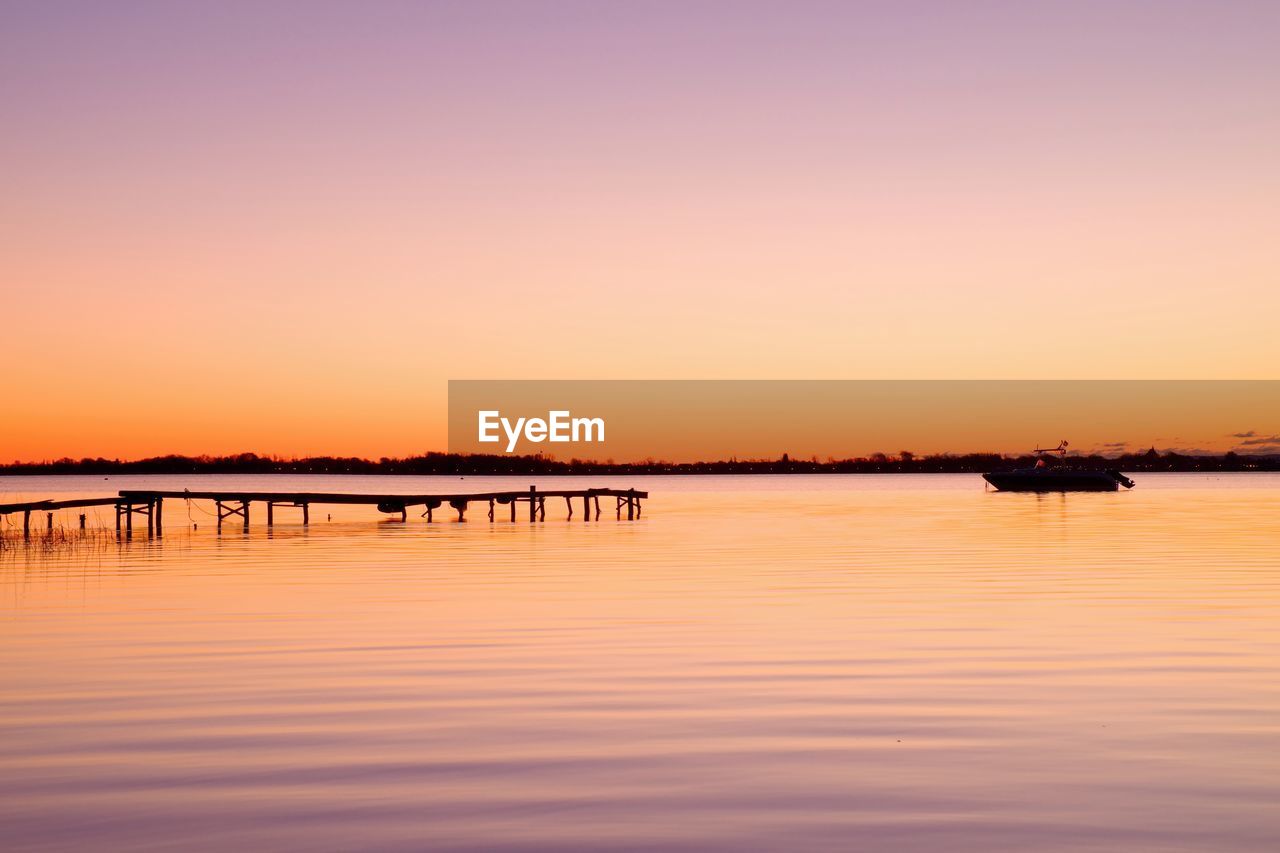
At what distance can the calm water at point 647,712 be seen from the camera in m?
10.3

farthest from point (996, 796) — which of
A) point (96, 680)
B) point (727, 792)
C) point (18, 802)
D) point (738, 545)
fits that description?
point (738, 545)

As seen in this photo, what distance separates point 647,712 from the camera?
15367mm

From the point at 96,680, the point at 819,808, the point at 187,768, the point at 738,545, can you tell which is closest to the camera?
the point at 819,808

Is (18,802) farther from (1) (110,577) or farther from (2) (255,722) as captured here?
(1) (110,577)

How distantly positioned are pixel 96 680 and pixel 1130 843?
564 inches

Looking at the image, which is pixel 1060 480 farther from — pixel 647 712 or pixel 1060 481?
pixel 647 712

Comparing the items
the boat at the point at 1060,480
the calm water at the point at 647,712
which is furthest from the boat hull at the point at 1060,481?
the calm water at the point at 647,712

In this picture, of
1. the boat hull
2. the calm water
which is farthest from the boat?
the calm water

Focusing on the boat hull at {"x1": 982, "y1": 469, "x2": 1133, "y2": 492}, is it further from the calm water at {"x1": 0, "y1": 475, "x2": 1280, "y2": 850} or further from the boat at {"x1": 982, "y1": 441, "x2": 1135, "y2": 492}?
the calm water at {"x1": 0, "y1": 475, "x2": 1280, "y2": 850}

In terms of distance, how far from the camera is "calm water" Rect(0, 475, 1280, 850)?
10.3 metres

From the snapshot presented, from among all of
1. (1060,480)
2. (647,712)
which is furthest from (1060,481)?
(647,712)

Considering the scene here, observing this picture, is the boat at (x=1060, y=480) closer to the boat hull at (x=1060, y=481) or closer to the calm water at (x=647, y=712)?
the boat hull at (x=1060, y=481)

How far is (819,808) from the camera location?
1071 centimetres

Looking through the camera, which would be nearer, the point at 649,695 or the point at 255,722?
the point at 255,722
